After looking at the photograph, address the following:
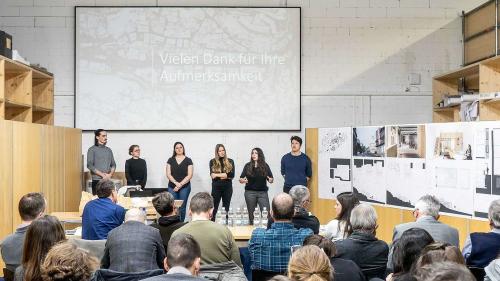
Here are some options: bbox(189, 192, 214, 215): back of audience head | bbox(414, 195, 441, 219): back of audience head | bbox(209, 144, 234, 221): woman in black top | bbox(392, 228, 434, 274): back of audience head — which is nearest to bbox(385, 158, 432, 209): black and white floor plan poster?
bbox(414, 195, 441, 219): back of audience head

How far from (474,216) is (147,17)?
658 centimetres

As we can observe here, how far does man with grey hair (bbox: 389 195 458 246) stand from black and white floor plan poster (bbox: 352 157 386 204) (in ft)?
10.5

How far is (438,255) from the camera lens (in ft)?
10.1

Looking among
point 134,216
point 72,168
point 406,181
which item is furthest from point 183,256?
point 72,168

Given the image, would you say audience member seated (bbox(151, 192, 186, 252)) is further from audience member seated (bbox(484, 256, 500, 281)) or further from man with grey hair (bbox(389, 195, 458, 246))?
audience member seated (bbox(484, 256, 500, 281))

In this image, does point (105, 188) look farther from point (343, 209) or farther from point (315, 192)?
point (315, 192)

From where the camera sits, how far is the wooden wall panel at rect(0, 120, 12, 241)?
6.80 meters

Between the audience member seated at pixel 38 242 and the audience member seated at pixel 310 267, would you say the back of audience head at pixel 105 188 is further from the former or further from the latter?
the audience member seated at pixel 310 267

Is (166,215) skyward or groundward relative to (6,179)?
groundward

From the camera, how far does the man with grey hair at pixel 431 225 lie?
4.73m

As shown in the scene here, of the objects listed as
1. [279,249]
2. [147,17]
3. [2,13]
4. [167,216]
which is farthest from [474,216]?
[2,13]

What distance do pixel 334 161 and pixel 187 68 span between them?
10.2ft

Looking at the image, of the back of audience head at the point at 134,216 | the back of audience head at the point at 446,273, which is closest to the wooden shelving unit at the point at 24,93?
the back of audience head at the point at 134,216

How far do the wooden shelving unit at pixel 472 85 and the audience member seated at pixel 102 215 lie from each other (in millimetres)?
5544
